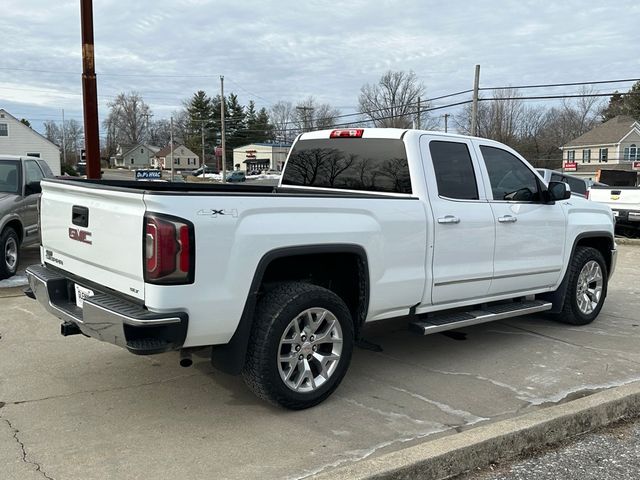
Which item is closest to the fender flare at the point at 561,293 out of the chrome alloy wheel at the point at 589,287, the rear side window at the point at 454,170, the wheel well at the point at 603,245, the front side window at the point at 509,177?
the chrome alloy wheel at the point at 589,287

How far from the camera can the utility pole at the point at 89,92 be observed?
8.29 meters

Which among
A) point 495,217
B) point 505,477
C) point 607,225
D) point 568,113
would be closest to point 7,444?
point 505,477

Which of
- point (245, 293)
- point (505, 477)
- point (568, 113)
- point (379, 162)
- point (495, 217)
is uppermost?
point (568, 113)

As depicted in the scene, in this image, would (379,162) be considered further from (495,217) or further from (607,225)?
(607,225)

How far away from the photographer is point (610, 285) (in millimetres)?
9172

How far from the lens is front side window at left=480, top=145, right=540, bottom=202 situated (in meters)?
5.41

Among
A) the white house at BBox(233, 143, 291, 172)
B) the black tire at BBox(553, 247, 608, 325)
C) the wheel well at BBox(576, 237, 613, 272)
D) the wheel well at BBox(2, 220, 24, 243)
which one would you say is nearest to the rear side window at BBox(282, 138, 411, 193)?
the black tire at BBox(553, 247, 608, 325)

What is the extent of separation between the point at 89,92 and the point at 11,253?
8.15 feet

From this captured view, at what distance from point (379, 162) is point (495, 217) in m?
1.13

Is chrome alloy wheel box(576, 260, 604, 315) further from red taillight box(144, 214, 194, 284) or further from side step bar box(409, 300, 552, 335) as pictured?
red taillight box(144, 214, 194, 284)

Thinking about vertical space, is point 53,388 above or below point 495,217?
below

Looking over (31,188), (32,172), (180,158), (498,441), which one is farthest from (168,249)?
(180,158)

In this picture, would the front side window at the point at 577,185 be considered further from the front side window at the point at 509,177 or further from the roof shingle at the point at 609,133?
the roof shingle at the point at 609,133

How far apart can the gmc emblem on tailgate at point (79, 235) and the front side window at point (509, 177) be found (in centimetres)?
341
